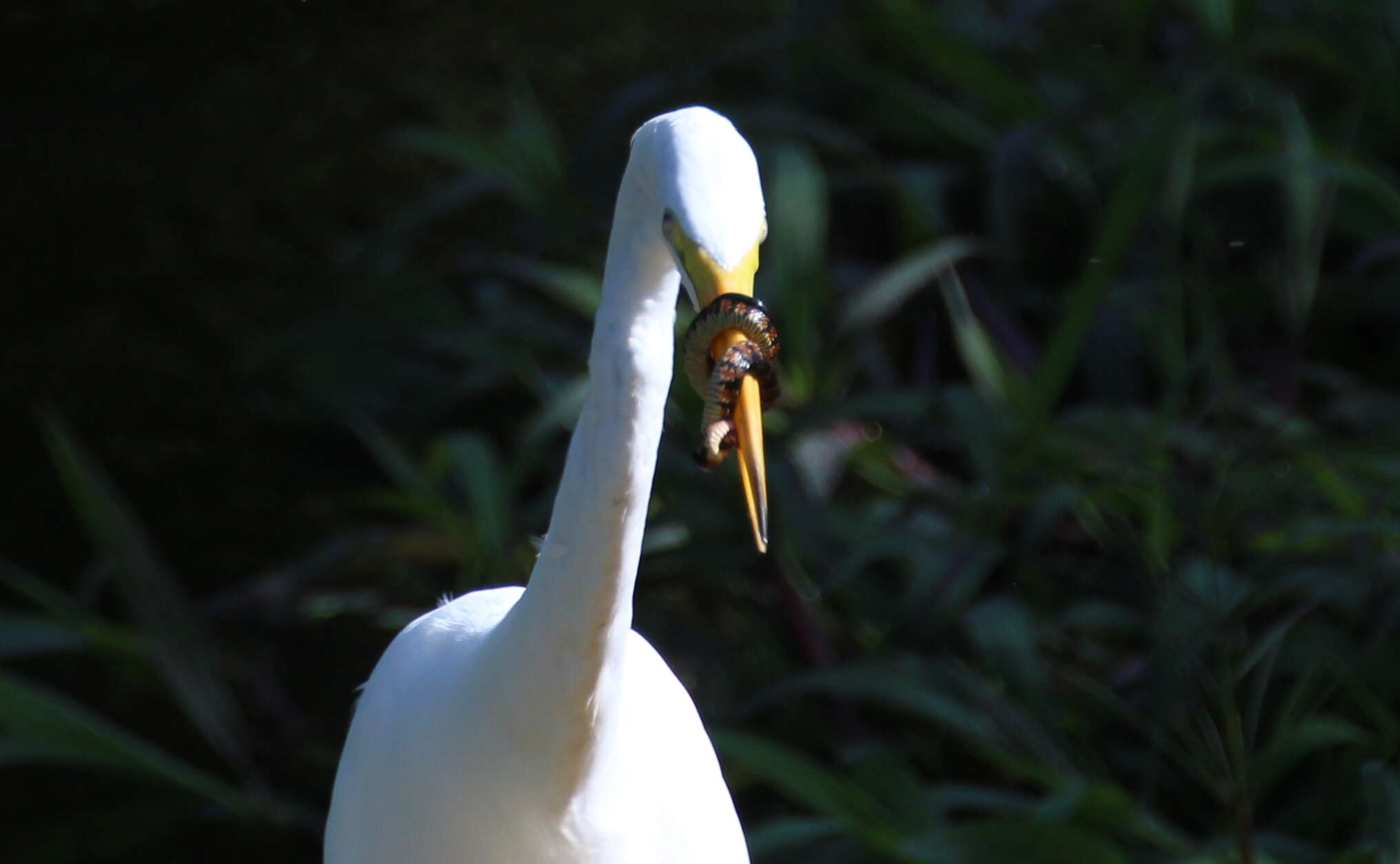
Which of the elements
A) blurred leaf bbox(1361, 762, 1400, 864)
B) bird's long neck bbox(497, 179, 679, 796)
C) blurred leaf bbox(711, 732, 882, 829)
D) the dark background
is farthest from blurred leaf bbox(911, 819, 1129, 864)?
bird's long neck bbox(497, 179, 679, 796)

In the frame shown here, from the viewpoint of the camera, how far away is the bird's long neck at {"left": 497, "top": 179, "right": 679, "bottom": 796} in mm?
1034

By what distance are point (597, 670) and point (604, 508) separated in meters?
0.13

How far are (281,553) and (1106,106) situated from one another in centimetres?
158

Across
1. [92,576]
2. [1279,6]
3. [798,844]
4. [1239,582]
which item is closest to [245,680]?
[92,576]

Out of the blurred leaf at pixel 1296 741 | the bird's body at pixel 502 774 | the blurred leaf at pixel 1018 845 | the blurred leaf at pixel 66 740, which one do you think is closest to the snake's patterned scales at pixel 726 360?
the bird's body at pixel 502 774

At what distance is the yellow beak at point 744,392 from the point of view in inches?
36.2

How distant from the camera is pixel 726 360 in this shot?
2.99ft

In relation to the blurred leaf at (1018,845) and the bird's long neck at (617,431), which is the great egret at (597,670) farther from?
the blurred leaf at (1018,845)

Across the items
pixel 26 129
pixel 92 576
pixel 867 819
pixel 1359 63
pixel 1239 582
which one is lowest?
pixel 867 819

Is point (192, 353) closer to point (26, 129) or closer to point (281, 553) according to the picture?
point (281, 553)

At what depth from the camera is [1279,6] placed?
2963 millimetres

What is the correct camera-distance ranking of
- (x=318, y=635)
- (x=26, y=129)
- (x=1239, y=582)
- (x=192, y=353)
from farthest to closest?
(x=26, y=129) < (x=192, y=353) < (x=318, y=635) < (x=1239, y=582)

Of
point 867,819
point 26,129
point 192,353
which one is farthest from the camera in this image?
point 26,129

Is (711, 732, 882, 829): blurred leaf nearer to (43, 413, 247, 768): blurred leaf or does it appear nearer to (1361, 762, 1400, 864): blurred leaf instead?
(1361, 762, 1400, 864): blurred leaf
